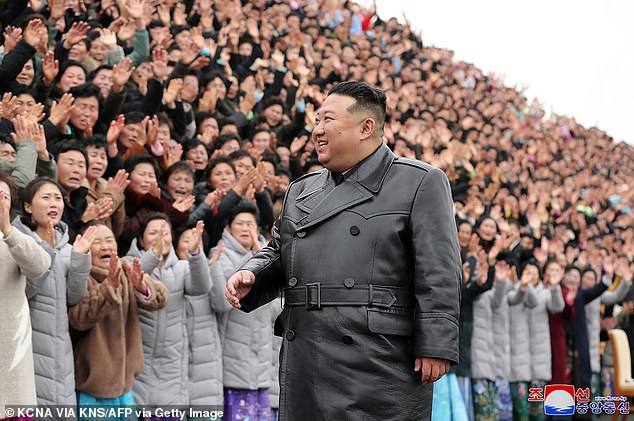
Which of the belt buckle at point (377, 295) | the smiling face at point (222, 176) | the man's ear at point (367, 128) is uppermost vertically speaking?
the smiling face at point (222, 176)

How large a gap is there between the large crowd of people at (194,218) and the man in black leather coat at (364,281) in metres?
1.78

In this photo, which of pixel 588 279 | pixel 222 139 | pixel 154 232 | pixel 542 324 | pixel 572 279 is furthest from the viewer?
pixel 588 279

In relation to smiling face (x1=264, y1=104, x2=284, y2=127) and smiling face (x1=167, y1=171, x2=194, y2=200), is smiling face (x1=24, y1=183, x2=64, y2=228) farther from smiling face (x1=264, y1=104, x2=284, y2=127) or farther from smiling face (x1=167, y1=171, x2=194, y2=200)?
smiling face (x1=264, y1=104, x2=284, y2=127)

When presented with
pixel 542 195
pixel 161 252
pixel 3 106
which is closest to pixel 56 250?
pixel 161 252

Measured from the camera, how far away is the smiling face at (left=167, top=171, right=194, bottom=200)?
22.2ft

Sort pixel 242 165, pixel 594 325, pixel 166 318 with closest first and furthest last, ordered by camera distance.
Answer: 1. pixel 166 318
2. pixel 242 165
3. pixel 594 325

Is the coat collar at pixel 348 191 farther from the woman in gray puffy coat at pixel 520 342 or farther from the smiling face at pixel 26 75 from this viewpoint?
the woman in gray puffy coat at pixel 520 342

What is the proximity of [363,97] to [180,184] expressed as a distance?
3.75 metres

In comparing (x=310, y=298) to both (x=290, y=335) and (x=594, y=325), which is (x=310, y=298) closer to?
(x=290, y=335)

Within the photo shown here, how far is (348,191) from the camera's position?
3.20 meters

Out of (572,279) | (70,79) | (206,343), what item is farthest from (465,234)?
(70,79)

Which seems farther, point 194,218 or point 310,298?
point 194,218

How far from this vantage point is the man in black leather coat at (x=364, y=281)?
2957 millimetres

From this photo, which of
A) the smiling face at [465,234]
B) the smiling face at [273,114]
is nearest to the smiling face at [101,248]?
the smiling face at [465,234]
